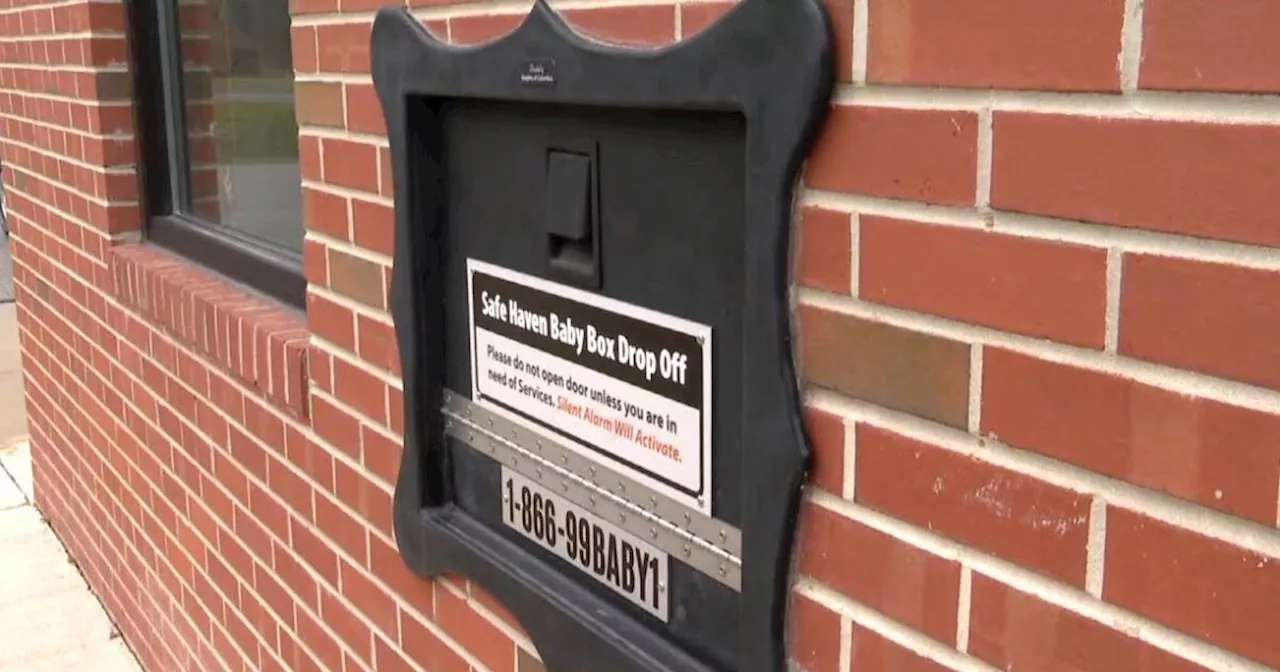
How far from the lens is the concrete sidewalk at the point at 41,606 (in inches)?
147

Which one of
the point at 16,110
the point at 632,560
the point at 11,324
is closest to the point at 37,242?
the point at 16,110

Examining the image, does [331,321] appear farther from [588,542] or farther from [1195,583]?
[1195,583]

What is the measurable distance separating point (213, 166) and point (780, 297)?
101 inches

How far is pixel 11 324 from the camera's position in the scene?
339 inches

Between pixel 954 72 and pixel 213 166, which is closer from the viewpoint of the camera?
pixel 954 72

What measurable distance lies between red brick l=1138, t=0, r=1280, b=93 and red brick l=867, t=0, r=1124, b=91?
3cm

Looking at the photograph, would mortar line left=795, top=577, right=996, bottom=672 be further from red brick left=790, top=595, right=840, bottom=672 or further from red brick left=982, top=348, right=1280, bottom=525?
red brick left=982, top=348, right=1280, bottom=525

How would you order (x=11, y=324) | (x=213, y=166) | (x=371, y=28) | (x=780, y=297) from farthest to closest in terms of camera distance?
(x=11, y=324) < (x=213, y=166) < (x=371, y=28) < (x=780, y=297)

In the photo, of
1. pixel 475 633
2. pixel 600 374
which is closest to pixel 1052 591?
pixel 600 374

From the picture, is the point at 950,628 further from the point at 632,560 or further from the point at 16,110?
the point at 16,110

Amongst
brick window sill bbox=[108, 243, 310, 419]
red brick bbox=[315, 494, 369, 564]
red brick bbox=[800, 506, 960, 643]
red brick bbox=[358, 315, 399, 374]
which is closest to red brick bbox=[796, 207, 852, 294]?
red brick bbox=[800, 506, 960, 643]

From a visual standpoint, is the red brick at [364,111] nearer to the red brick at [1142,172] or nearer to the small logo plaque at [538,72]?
the small logo plaque at [538,72]

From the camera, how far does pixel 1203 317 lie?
925 millimetres

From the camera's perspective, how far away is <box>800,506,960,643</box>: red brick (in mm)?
1152
